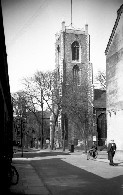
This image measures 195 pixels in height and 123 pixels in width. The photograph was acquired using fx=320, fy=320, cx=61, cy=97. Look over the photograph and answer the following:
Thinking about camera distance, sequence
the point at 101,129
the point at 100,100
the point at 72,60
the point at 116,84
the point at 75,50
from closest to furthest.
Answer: the point at 116,84 < the point at 101,129 < the point at 100,100 < the point at 72,60 < the point at 75,50

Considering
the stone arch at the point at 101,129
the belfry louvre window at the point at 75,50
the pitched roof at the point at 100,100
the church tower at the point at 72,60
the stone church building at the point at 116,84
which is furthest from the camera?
the belfry louvre window at the point at 75,50

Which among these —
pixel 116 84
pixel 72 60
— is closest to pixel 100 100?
pixel 72 60

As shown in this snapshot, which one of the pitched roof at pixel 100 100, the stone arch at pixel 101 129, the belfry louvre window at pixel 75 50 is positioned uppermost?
the belfry louvre window at pixel 75 50

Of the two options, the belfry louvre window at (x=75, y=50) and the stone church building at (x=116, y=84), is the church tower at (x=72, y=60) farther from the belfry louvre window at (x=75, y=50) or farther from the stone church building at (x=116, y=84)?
the stone church building at (x=116, y=84)

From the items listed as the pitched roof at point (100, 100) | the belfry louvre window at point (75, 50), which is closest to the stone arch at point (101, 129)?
the pitched roof at point (100, 100)

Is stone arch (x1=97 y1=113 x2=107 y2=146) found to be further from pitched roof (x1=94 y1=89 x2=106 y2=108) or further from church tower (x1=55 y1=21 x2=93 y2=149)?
church tower (x1=55 y1=21 x2=93 y2=149)

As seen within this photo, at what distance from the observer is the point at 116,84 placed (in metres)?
Answer: 29.9

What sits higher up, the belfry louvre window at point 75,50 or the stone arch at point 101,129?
the belfry louvre window at point 75,50

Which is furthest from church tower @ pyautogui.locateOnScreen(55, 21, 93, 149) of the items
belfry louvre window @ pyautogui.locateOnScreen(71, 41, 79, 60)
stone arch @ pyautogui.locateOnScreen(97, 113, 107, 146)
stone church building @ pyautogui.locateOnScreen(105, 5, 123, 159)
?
stone church building @ pyautogui.locateOnScreen(105, 5, 123, 159)

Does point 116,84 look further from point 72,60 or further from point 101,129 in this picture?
point 72,60

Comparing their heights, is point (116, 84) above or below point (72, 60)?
below

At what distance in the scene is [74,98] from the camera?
40.0 meters

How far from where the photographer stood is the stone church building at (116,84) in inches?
1128

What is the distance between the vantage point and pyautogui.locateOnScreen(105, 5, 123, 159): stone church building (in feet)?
94.0
